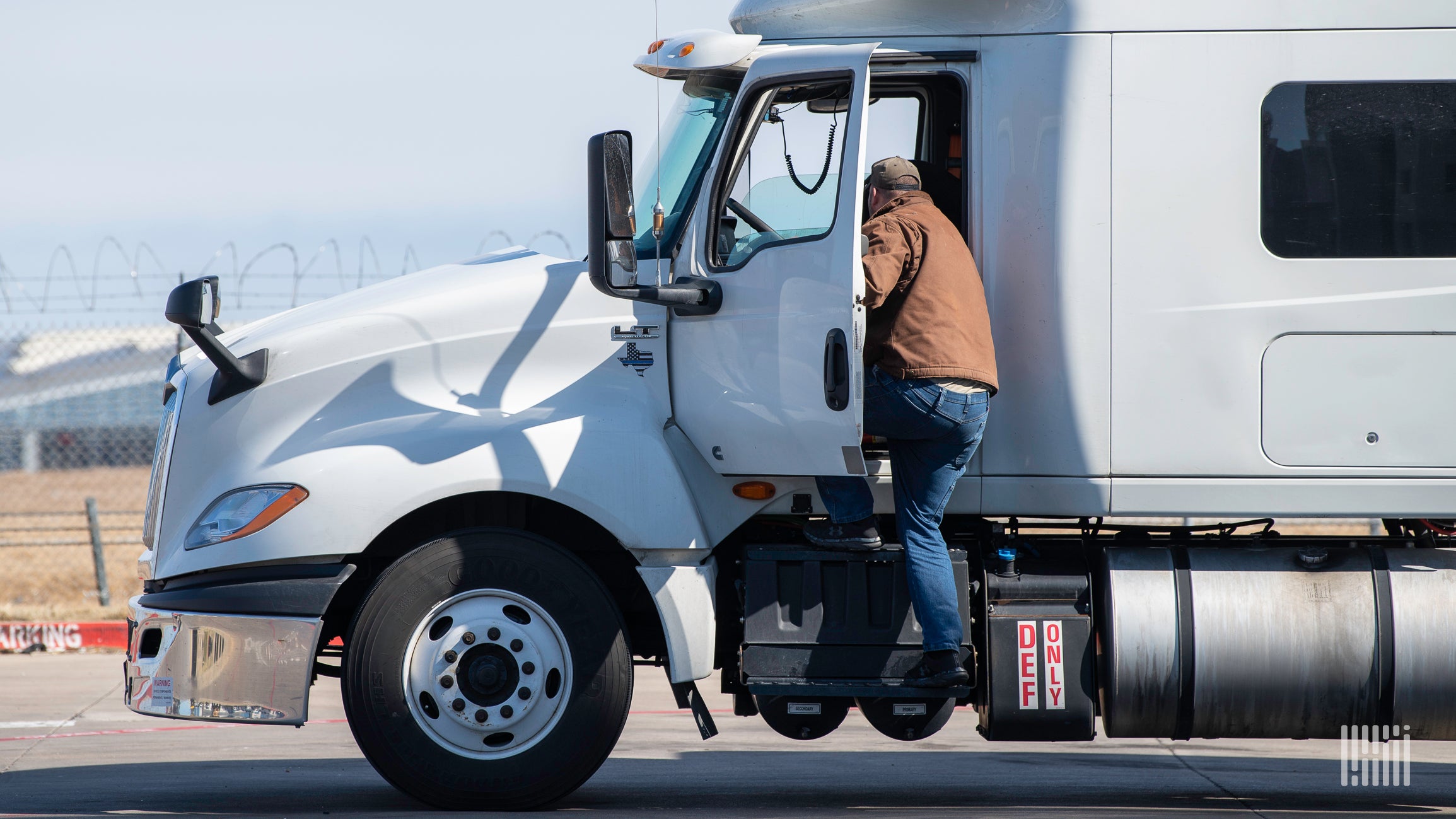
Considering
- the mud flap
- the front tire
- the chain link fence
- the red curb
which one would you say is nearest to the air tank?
the mud flap

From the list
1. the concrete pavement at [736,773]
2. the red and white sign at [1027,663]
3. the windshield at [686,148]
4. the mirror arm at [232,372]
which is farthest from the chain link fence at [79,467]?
the red and white sign at [1027,663]

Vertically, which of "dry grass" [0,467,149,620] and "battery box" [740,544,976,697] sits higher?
"battery box" [740,544,976,697]

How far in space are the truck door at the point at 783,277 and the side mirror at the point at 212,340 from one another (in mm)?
1529

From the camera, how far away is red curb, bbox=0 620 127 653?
32.0 ft

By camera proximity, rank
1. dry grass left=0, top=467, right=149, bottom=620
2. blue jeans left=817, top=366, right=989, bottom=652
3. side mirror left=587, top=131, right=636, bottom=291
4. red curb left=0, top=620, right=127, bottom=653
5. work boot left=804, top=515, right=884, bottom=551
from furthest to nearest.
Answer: dry grass left=0, top=467, right=149, bottom=620
red curb left=0, top=620, right=127, bottom=653
work boot left=804, top=515, right=884, bottom=551
blue jeans left=817, top=366, right=989, bottom=652
side mirror left=587, top=131, right=636, bottom=291

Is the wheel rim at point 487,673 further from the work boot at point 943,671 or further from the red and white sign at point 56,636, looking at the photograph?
the red and white sign at point 56,636

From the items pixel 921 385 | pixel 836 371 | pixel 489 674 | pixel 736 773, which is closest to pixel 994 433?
pixel 921 385

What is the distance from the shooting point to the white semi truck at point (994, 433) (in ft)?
15.5

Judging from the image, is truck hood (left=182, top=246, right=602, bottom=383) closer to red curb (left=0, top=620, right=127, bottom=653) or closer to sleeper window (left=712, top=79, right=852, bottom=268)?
sleeper window (left=712, top=79, right=852, bottom=268)

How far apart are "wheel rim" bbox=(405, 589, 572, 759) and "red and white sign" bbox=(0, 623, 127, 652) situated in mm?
6061

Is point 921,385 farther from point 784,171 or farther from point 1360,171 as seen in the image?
point 1360,171

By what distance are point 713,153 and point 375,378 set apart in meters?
1.51

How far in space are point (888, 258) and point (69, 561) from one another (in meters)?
12.3

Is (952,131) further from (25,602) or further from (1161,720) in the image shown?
(25,602)
